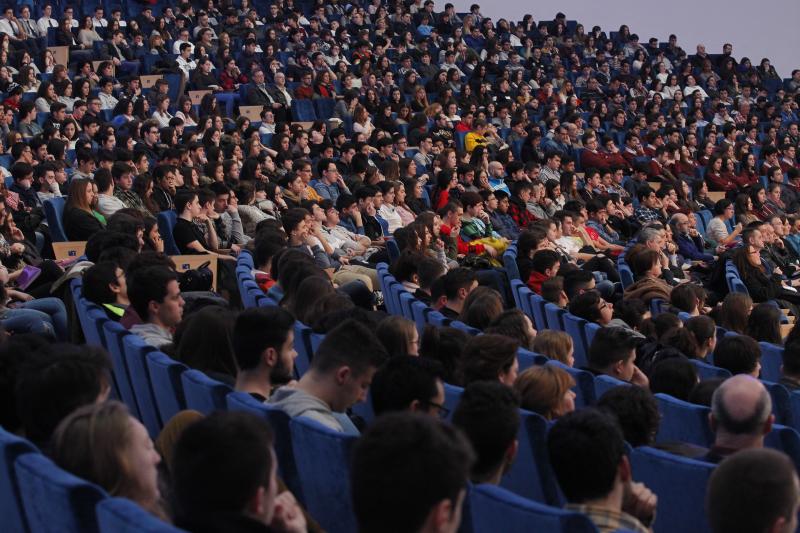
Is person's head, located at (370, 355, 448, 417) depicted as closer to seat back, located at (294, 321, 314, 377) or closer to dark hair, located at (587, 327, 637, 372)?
seat back, located at (294, 321, 314, 377)

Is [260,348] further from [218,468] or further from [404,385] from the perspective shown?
[218,468]

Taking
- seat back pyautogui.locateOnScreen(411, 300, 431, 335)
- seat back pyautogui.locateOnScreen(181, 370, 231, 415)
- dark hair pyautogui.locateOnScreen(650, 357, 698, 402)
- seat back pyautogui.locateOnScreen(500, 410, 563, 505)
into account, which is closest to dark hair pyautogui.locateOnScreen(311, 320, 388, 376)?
seat back pyautogui.locateOnScreen(181, 370, 231, 415)

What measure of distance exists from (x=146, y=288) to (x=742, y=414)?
194 centimetres

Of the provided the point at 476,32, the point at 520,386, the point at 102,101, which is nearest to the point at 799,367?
the point at 520,386

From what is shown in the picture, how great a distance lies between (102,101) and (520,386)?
729 centimetres

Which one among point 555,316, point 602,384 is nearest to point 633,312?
point 555,316

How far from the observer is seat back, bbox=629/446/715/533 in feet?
8.25

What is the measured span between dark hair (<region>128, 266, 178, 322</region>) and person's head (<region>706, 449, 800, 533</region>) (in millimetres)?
2276

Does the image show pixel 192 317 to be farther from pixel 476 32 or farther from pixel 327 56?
pixel 476 32

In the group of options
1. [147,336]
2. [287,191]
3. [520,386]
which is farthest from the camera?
[287,191]

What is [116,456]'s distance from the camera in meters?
1.91

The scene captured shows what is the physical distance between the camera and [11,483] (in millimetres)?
1921

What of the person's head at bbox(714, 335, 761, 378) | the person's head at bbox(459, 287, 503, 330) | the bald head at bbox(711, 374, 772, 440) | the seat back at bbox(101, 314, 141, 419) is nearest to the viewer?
the bald head at bbox(711, 374, 772, 440)

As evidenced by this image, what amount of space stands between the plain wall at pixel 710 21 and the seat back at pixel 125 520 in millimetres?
15652
